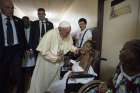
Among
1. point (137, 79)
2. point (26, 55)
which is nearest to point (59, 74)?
point (26, 55)

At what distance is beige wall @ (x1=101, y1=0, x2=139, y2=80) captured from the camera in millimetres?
2663

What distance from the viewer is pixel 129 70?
4.78 ft

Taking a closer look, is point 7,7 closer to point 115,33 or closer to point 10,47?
point 10,47

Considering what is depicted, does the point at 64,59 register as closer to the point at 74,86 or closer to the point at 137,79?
the point at 74,86

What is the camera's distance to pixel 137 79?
1.44m

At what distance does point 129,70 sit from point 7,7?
1937mm

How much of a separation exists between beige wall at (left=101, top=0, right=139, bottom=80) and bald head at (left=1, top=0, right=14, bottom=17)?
142 cm

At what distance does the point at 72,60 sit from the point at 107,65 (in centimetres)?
74

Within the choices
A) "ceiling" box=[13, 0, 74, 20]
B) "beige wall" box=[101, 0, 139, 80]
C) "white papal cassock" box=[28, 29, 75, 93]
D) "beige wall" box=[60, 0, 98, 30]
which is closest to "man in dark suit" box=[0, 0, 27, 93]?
"white papal cassock" box=[28, 29, 75, 93]

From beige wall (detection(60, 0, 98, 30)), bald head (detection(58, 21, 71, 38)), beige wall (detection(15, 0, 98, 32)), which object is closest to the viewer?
bald head (detection(58, 21, 71, 38))

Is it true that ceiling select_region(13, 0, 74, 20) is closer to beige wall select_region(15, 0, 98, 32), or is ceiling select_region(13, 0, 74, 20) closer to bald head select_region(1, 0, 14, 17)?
beige wall select_region(15, 0, 98, 32)

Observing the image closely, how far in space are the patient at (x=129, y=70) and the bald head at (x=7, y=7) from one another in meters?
1.82

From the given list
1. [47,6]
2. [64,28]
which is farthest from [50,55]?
[47,6]

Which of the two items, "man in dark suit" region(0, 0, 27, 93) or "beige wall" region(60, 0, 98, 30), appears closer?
"man in dark suit" region(0, 0, 27, 93)
